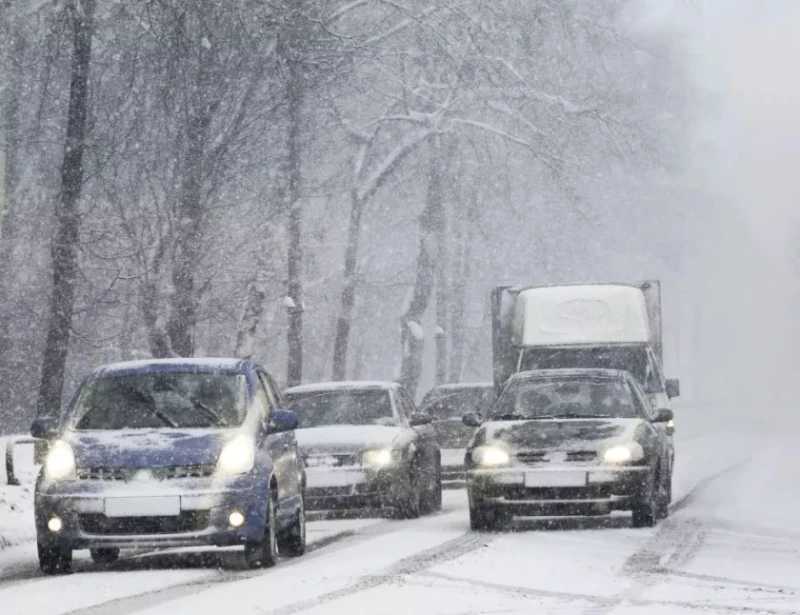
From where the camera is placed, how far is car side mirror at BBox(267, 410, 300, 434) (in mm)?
14852

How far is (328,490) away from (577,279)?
1522 inches

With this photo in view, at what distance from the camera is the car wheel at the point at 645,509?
17.7 metres

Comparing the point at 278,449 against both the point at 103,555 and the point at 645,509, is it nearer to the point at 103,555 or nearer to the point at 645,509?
the point at 103,555

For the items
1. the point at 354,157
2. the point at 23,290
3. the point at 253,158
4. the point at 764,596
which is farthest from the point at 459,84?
the point at 764,596

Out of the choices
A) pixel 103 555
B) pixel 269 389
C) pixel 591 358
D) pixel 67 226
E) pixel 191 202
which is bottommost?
pixel 103 555

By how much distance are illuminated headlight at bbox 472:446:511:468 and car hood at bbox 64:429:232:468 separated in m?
4.05

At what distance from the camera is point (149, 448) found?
1408 cm

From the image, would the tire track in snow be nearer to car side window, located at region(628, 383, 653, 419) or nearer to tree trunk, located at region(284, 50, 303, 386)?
car side window, located at region(628, 383, 653, 419)

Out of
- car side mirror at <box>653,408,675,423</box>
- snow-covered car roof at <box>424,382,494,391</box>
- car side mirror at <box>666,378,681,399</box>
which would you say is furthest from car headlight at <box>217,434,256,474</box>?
snow-covered car roof at <box>424,382,494,391</box>

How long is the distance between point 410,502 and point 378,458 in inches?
25.0

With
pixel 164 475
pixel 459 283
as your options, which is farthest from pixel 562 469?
pixel 459 283

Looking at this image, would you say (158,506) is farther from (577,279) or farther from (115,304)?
(577,279)

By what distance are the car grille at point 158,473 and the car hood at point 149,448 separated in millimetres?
31

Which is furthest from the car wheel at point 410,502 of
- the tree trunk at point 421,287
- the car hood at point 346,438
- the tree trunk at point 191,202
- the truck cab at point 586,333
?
→ the tree trunk at point 421,287
